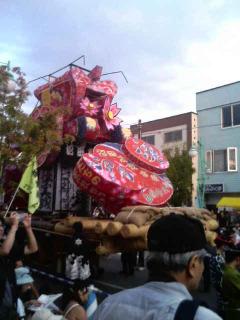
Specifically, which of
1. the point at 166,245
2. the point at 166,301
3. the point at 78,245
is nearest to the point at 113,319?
the point at 166,301

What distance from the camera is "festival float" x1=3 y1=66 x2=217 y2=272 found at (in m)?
8.50

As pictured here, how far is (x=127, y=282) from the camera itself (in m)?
10.1

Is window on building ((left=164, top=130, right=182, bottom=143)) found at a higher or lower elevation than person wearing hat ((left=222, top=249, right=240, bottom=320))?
higher

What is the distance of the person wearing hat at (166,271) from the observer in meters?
1.69

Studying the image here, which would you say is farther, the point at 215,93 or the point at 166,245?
the point at 215,93

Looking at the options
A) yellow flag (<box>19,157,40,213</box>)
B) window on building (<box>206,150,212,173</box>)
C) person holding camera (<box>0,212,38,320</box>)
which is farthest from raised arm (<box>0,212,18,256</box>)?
window on building (<box>206,150,212,173</box>)

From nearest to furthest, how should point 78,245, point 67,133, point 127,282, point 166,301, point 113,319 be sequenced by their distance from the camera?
point 166,301
point 113,319
point 78,245
point 127,282
point 67,133

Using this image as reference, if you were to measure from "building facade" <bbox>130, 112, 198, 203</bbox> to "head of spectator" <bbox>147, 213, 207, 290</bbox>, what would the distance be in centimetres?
2581

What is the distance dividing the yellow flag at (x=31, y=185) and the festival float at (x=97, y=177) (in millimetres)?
720

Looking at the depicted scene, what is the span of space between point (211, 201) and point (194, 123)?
5.84 m

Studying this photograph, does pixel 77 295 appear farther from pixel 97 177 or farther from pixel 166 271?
pixel 97 177

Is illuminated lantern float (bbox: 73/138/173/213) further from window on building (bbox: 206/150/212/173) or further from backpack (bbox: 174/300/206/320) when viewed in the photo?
window on building (bbox: 206/150/212/173)

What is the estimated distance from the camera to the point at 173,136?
31359 mm

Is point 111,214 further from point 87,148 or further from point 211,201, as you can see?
point 211,201
